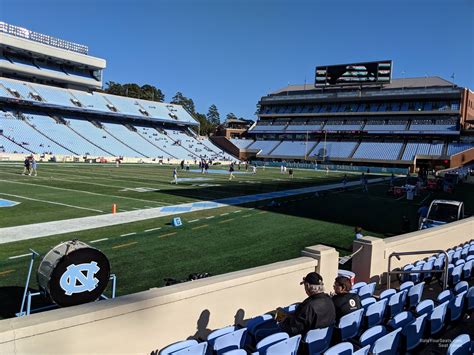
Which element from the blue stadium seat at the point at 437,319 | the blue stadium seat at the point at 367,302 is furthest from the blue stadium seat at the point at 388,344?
the blue stadium seat at the point at 367,302

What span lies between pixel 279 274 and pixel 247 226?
9.91m

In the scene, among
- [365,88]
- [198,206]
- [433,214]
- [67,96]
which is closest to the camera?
[433,214]

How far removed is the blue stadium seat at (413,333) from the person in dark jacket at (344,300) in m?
0.67

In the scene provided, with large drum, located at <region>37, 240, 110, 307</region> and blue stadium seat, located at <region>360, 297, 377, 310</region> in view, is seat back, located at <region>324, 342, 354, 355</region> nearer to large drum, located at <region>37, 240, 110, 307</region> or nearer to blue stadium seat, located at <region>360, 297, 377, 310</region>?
blue stadium seat, located at <region>360, 297, 377, 310</region>

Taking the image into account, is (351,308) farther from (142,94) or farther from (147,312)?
(142,94)

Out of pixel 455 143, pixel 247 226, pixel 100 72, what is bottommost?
pixel 247 226

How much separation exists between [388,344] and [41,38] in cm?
8315

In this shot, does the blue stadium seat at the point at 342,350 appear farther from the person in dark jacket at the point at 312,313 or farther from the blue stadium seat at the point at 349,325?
the blue stadium seat at the point at 349,325

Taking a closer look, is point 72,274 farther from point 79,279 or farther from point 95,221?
point 95,221

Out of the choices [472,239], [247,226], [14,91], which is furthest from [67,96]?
[472,239]

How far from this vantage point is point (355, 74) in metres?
90.2

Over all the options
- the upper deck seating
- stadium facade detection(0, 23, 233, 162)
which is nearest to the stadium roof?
the upper deck seating

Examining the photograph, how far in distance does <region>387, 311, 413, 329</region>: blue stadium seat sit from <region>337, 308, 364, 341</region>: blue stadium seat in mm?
391

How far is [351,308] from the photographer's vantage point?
566 cm
